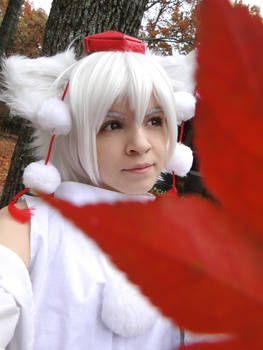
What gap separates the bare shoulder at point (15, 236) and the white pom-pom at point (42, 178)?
114 millimetres

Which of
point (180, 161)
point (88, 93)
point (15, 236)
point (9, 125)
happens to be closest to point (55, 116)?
point (88, 93)

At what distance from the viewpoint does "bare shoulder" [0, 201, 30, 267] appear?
2.57 ft

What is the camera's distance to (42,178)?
0.88 metres

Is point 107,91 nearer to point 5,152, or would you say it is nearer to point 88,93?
point 88,93

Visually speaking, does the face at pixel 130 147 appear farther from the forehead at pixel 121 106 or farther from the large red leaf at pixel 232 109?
the large red leaf at pixel 232 109

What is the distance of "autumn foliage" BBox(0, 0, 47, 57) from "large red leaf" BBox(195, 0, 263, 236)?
9.20 meters

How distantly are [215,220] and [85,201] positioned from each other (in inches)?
24.9

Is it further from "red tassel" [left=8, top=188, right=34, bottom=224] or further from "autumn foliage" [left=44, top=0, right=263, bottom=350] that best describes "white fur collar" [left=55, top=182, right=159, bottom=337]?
"autumn foliage" [left=44, top=0, right=263, bottom=350]

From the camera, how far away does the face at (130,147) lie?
80cm

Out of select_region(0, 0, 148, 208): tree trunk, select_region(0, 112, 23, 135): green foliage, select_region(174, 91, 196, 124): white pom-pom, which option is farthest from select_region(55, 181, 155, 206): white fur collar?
select_region(0, 112, 23, 135): green foliage

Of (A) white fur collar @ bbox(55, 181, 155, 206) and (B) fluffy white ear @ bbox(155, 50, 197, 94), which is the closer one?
(A) white fur collar @ bbox(55, 181, 155, 206)

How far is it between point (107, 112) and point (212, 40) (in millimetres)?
674

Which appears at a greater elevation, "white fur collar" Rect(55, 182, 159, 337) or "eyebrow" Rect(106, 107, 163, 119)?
"eyebrow" Rect(106, 107, 163, 119)

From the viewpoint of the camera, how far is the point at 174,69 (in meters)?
1.09
